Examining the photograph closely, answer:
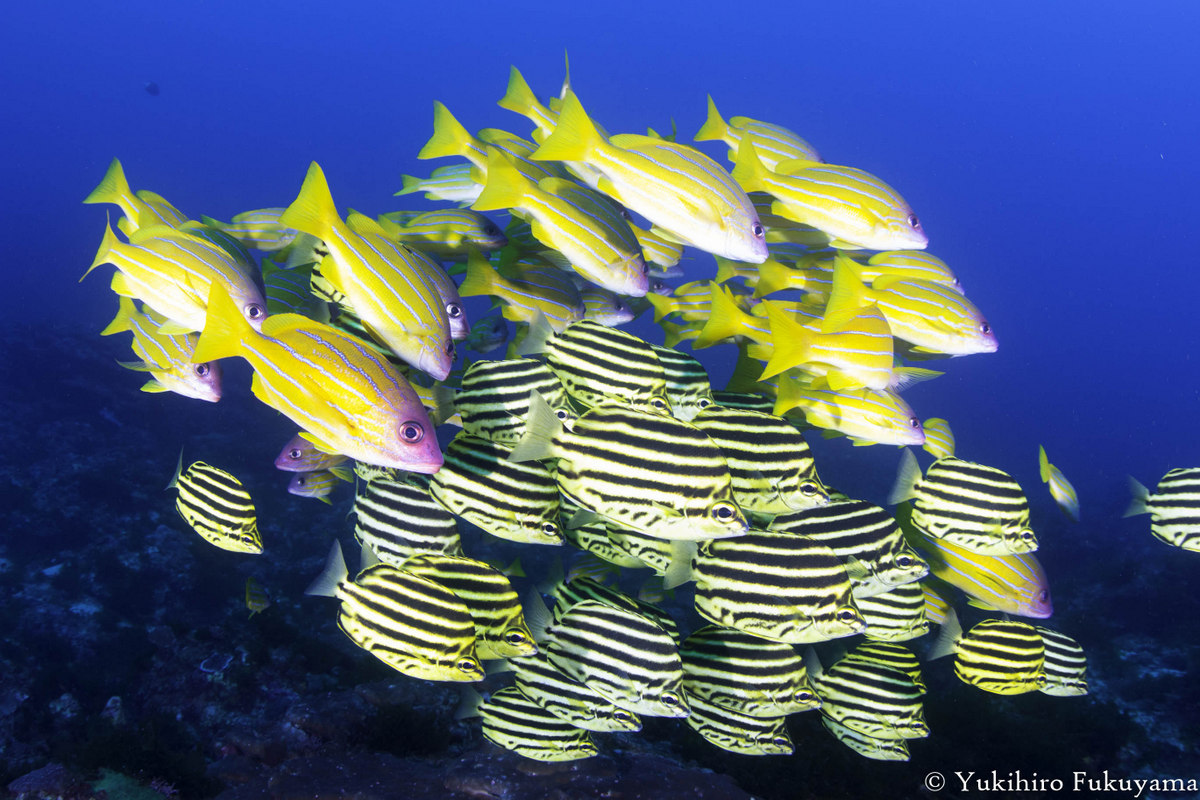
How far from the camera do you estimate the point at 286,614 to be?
8.15 m

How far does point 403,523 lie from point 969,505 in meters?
3.60

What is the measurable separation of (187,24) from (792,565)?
622 feet

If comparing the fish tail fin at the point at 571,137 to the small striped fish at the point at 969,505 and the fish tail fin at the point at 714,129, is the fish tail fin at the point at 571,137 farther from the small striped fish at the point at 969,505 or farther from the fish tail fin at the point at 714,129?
the small striped fish at the point at 969,505

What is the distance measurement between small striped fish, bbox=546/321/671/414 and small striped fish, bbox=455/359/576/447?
111 millimetres

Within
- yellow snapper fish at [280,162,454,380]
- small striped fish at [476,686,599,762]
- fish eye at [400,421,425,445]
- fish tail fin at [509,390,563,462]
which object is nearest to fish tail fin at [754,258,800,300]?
fish tail fin at [509,390,563,462]

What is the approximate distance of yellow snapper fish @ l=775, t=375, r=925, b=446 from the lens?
3629 mm

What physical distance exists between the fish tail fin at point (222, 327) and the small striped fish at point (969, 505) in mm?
3863

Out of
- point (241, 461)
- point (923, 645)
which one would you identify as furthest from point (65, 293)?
point (923, 645)

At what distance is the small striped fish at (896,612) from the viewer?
12.4 feet

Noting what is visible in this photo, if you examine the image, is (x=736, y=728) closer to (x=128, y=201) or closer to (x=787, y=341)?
(x=787, y=341)

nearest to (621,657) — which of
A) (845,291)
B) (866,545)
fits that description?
(866,545)

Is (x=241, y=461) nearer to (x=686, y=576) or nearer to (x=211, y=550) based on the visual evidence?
(x=211, y=550)

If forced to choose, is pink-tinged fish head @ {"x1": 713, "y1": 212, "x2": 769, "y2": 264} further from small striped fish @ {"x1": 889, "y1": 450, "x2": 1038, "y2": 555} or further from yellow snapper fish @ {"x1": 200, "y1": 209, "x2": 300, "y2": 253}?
yellow snapper fish @ {"x1": 200, "y1": 209, "x2": 300, "y2": 253}

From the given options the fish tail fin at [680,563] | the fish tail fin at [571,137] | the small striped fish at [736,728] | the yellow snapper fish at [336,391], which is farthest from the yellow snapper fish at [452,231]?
the small striped fish at [736,728]
